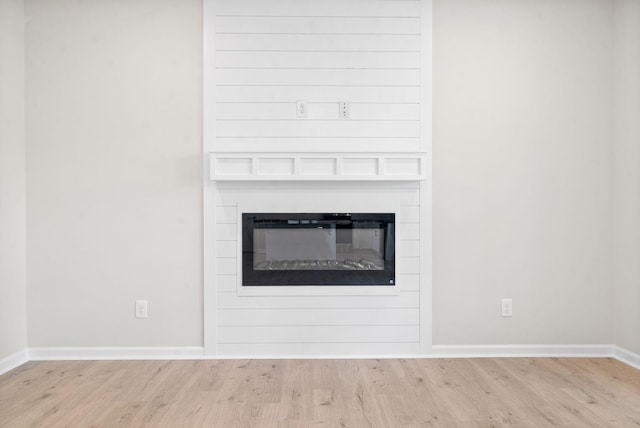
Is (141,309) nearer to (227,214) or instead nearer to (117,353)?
(117,353)

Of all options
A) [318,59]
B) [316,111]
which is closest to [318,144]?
[316,111]

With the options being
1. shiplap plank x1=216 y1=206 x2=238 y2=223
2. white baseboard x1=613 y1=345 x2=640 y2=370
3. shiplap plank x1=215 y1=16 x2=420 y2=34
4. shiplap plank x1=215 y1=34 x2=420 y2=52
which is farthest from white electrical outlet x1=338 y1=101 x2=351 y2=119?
white baseboard x1=613 y1=345 x2=640 y2=370

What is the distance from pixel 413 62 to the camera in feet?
10.6

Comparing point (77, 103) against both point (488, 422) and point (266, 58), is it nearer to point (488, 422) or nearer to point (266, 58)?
point (266, 58)

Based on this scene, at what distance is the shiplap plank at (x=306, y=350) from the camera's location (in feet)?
10.5

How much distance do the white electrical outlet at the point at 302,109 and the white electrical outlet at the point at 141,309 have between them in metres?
1.66

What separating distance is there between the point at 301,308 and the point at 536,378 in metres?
1.52

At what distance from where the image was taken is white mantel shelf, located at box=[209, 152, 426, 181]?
3.12 m

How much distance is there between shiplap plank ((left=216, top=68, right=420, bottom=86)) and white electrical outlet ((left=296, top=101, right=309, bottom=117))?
13 centimetres

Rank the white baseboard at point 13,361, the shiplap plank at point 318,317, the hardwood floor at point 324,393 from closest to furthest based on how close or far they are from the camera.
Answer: the hardwood floor at point 324,393 < the white baseboard at point 13,361 < the shiplap plank at point 318,317

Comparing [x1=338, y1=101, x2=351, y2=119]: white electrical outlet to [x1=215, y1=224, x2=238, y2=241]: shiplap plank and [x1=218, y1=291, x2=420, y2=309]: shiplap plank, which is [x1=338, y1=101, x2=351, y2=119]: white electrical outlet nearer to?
[x1=215, y1=224, x2=238, y2=241]: shiplap plank

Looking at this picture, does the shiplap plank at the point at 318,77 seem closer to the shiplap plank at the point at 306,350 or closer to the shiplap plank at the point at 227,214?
→ the shiplap plank at the point at 227,214

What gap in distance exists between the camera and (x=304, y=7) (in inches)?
126

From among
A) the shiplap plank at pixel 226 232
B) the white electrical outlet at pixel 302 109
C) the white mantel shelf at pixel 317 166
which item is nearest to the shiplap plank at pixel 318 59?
the white electrical outlet at pixel 302 109
